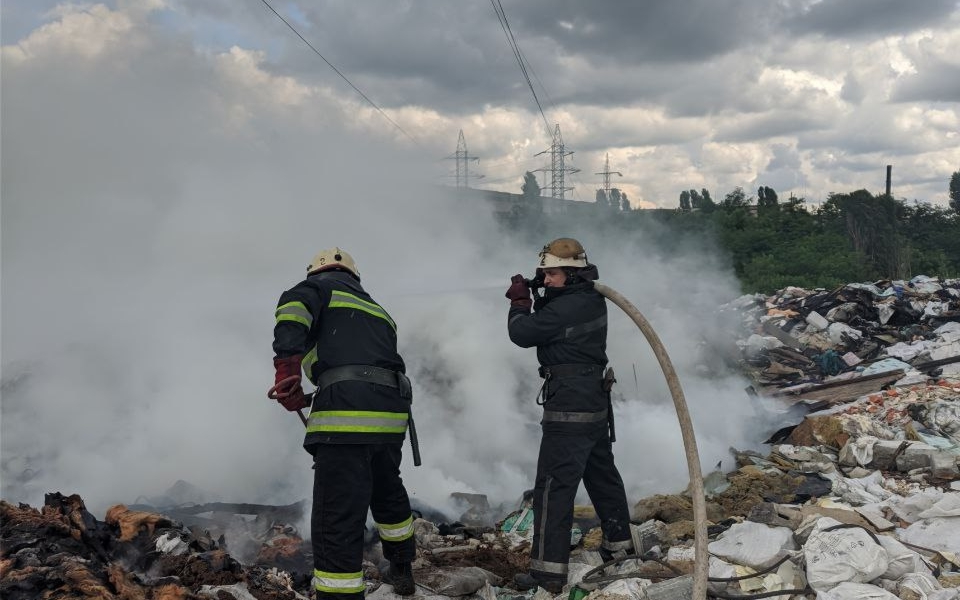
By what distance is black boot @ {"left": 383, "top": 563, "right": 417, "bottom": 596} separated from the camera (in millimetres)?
3654

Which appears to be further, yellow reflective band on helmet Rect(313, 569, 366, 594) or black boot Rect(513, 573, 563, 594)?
black boot Rect(513, 573, 563, 594)

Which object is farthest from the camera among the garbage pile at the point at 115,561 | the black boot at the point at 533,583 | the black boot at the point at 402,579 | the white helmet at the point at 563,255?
the white helmet at the point at 563,255

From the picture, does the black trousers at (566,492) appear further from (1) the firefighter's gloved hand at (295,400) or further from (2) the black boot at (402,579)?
(1) the firefighter's gloved hand at (295,400)

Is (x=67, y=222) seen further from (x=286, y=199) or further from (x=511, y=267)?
(x=511, y=267)

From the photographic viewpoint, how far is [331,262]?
3.72 metres

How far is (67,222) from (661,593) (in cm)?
929

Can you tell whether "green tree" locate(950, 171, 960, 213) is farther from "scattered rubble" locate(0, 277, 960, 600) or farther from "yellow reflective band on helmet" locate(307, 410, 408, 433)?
"yellow reflective band on helmet" locate(307, 410, 408, 433)

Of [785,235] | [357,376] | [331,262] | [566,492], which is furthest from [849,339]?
[785,235]

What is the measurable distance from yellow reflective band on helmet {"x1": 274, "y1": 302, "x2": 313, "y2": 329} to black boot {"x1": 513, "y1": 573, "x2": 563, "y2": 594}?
162 centimetres

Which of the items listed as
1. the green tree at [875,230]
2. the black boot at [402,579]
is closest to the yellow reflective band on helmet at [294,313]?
the black boot at [402,579]

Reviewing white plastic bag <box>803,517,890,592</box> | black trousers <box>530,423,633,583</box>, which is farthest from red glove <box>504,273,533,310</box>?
white plastic bag <box>803,517,890,592</box>

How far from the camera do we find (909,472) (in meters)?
5.26

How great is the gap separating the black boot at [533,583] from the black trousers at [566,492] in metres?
0.02

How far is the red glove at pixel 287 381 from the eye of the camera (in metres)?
3.17
